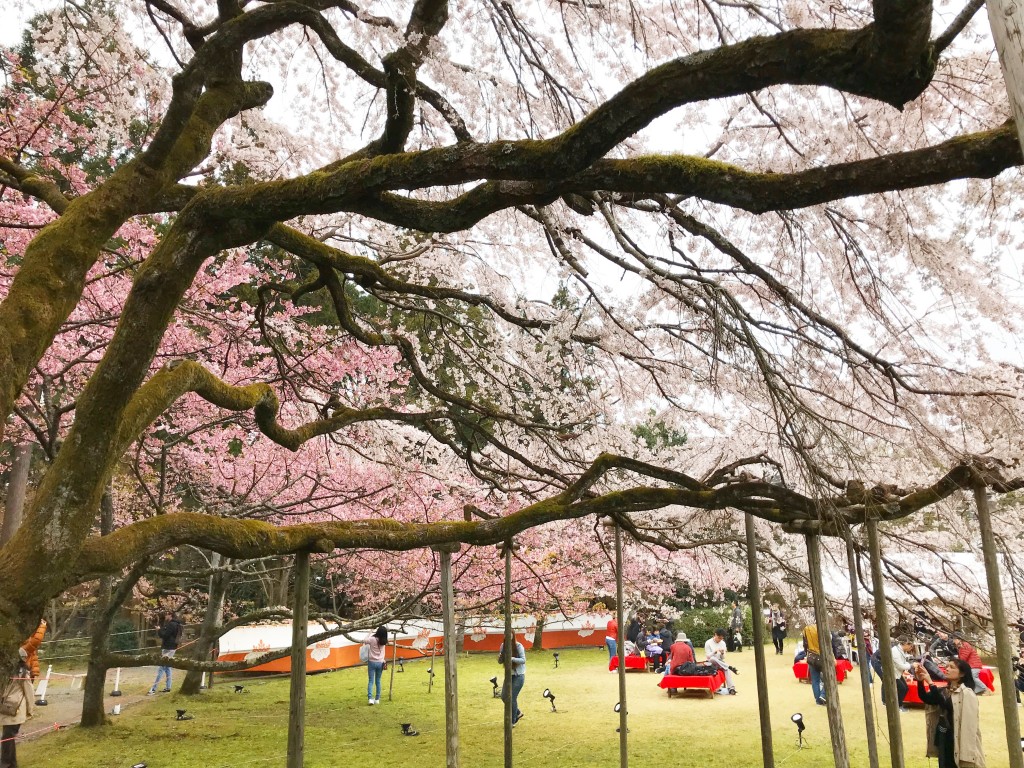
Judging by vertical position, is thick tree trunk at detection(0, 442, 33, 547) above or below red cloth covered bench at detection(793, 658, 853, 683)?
above

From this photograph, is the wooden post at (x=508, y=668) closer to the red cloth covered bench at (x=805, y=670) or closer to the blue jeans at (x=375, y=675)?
the blue jeans at (x=375, y=675)

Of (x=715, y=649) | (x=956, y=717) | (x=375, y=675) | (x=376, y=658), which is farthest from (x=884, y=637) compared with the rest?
(x=715, y=649)

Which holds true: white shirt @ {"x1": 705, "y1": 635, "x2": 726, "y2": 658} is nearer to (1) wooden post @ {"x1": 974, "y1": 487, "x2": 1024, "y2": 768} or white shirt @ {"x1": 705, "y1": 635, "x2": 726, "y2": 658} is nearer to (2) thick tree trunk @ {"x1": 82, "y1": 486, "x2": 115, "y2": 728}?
(1) wooden post @ {"x1": 974, "y1": 487, "x2": 1024, "y2": 768}

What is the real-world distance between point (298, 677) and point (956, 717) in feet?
18.0

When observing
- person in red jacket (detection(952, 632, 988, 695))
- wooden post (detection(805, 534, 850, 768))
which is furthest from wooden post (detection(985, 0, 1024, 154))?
person in red jacket (detection(952, 632, 988, 695))

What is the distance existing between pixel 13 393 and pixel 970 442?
520 centimetres

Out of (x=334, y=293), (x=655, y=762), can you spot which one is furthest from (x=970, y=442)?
(x=655, y=762)

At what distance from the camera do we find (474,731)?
8469mm

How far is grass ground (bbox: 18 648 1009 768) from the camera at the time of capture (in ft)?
22.8

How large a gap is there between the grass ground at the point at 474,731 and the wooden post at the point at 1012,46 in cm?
718

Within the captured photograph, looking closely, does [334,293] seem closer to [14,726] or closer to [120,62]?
[120,62]

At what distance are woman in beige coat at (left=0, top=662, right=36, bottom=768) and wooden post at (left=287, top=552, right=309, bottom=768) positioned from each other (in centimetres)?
304

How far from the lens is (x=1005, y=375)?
149 inches

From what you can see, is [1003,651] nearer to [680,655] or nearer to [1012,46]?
[1012,46]
